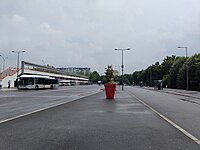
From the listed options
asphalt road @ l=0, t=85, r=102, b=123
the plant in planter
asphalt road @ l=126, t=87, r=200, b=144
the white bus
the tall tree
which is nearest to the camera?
asphalt road @ l=126, t=87, r=200, b=144

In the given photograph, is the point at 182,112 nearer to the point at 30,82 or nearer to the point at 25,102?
the point at 25,102

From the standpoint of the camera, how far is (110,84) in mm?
24578

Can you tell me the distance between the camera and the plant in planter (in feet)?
80.7

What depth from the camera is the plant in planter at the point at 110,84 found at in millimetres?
24598

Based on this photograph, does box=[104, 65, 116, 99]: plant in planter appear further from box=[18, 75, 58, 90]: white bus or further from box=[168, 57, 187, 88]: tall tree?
box=[168, 57, 187, 88]: tall tree

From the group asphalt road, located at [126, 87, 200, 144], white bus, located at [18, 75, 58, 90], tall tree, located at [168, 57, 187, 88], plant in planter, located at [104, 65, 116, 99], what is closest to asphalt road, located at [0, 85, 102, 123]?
plant in planter, located at [104, 65, 116, 99]

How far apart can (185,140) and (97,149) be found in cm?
257

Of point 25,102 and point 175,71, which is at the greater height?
point 175,71

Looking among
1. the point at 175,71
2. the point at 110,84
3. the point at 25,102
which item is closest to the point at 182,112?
the point at 110,84

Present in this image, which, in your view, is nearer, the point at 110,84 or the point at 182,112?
the point at 182,112

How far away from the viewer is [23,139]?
6984 mm

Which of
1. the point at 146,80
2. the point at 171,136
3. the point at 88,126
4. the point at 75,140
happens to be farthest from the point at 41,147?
the point at 146,80

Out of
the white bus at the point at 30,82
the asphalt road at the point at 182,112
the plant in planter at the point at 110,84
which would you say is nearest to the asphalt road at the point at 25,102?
the plant in planter at the point at 110,84

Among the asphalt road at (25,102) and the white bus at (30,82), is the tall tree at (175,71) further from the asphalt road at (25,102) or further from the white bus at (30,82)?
the asphalt road at (25,102)
